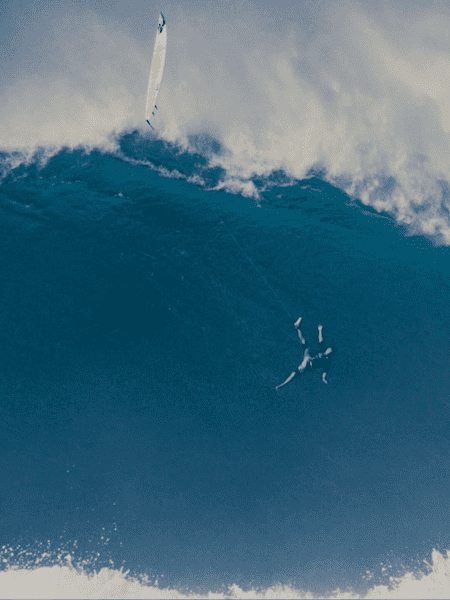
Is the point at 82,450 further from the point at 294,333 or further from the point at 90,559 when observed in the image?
the point at 294,333

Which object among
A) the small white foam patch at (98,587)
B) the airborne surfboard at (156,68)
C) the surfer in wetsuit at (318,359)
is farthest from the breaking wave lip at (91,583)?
the airborne surfboard at (156,68)

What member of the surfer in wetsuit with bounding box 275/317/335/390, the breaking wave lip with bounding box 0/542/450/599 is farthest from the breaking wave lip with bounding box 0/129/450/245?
the breaking wave lip with bounding box 0/542/450/599

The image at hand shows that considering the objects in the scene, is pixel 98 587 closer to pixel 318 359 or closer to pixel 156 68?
pixel 318 359

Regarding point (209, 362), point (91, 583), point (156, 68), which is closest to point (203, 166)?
point (156, 68)

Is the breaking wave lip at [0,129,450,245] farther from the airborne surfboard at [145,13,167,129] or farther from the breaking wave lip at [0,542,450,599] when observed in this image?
the breaking wave lip at [0,542,450,599]

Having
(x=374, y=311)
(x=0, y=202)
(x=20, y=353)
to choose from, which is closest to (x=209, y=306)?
(x=374, y=311)
